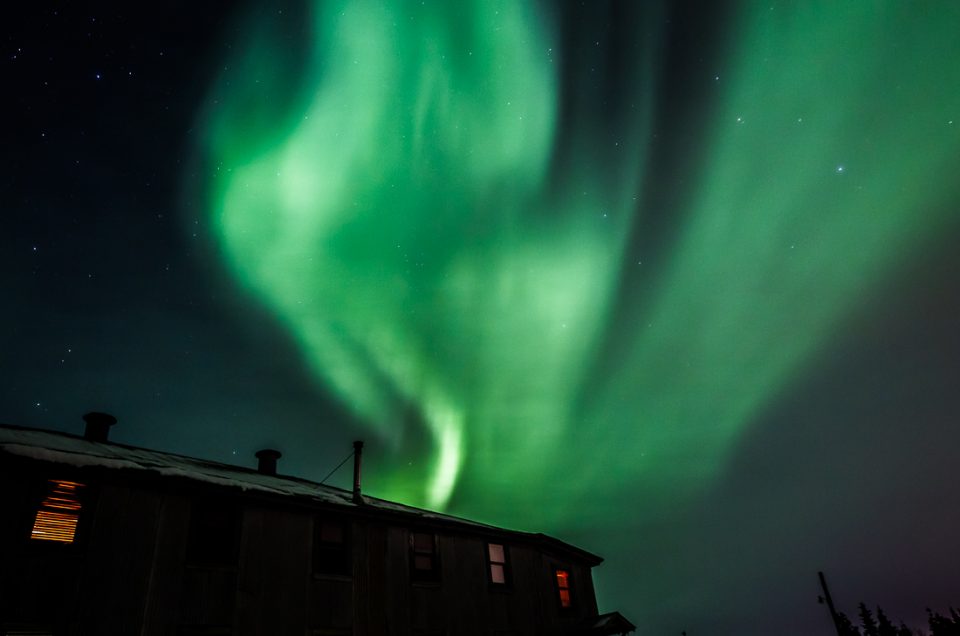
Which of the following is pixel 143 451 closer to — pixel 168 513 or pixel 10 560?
pixel 168 513

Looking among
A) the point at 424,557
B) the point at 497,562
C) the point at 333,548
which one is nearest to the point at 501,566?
the point at 497,562

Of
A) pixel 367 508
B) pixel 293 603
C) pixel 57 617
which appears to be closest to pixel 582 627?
pixel 367 508

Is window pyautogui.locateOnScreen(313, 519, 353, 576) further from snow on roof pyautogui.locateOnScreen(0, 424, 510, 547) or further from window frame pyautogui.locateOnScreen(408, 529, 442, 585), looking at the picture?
window frame pyautogui.locateOnScreen(408, 529, 442, 585)

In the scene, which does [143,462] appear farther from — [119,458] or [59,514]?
[59,514]

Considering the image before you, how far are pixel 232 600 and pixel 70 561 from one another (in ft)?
12.6

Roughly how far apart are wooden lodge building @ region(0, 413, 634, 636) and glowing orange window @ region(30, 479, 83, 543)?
22 millimetres

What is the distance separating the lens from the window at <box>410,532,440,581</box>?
1852 cm

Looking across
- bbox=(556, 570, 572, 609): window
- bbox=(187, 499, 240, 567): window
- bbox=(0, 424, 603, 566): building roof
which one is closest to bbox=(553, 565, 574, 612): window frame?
bbox=(556, 570, 572, 609): window

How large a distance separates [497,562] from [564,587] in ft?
16.6

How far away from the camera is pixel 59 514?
1145 centimetres

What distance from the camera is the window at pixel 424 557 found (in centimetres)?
1852

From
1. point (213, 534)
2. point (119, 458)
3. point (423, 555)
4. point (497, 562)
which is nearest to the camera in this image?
point (119, 458)

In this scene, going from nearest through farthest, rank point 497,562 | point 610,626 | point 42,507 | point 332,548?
1. point 42,507
2. point 332,548
3. point 497,562
4. point 610,626

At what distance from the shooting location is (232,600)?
43.5 feet
